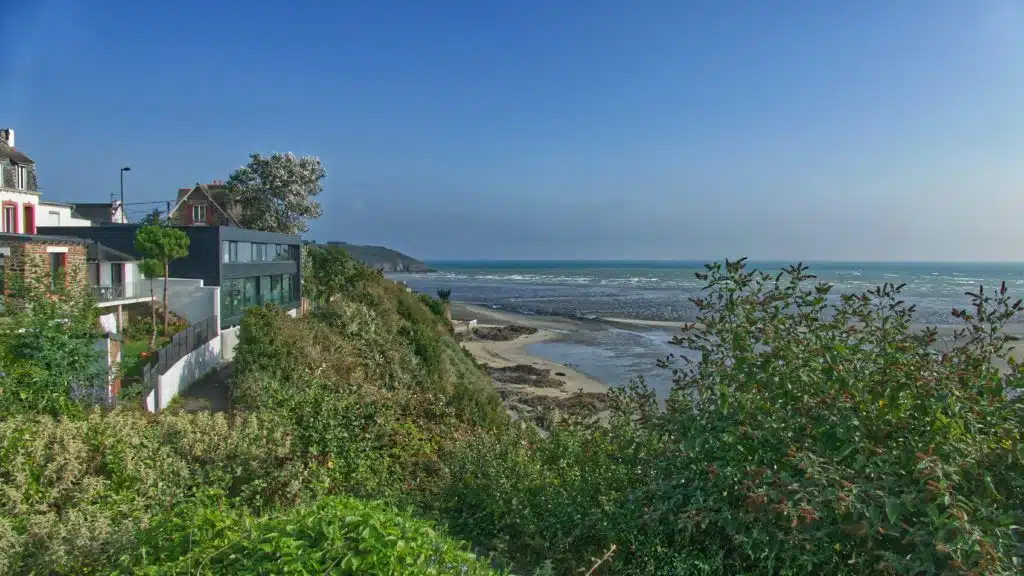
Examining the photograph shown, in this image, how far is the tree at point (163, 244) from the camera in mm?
22484

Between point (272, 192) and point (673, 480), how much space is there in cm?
4772

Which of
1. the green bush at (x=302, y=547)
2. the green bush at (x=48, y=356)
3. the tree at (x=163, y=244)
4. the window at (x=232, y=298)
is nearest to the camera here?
the green bush at (x=302, y=547)

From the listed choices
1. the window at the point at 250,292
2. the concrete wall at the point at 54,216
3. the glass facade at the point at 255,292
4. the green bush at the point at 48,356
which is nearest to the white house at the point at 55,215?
the concrete wall at the point at 54,216

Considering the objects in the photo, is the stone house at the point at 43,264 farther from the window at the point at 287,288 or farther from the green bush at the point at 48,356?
the window at the point at 287,288

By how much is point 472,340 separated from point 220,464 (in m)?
35.0

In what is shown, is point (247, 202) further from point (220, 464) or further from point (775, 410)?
point (775, 410)

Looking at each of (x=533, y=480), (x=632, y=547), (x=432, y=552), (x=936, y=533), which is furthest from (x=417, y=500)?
(x=936, y=533)

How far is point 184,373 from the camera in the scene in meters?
16.8

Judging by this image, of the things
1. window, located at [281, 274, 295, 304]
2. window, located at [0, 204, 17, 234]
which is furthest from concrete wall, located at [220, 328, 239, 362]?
window, located at [0, 204, 17, 234]

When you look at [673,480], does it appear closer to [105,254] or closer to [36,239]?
[36,239]

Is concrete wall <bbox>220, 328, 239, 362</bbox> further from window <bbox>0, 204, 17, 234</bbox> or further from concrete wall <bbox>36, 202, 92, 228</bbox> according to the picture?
window <bbox>0, 204, 17, 234</bbox>

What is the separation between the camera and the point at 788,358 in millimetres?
5098

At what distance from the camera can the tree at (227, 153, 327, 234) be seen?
47594 mm

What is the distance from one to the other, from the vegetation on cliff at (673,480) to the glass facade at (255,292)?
1662cm
